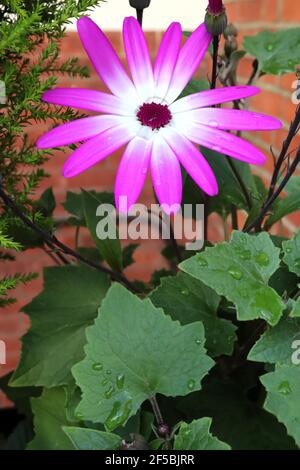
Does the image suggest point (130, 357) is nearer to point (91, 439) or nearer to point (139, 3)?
point (91, 439)

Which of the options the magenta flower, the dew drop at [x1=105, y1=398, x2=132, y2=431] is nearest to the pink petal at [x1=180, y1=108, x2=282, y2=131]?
the magenta flower

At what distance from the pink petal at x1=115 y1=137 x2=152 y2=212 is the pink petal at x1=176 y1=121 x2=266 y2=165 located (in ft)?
0.10

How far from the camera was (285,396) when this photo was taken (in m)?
0.41

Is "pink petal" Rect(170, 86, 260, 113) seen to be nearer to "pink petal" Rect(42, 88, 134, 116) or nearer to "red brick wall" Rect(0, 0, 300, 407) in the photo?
"pink petal" Rect(42, 88, 134, 116)

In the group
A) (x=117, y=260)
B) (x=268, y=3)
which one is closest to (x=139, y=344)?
(x=117, y=260)

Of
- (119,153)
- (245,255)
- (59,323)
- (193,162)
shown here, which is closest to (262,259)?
(245,255)

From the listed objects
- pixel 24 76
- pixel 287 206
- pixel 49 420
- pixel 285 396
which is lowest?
pixel 49 420

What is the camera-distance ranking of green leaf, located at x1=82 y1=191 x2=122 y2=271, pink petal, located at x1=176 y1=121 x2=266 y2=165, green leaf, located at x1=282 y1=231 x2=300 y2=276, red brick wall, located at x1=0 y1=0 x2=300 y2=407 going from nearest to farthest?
1. pink petal, located at x1=176 y1=121 x2=266 y2=165
2. green leaf, located at x1=282 y1=231 x2=300 y2=276
3. green leaf, located at x1=82 y1=191 x2=122 y2=271
4. red brick wall, located at x1=0 y1=0 x2=300 y2=407

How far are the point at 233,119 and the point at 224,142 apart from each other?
0.08 ft

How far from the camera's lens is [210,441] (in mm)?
418

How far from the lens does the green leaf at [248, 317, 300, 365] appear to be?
449 mm

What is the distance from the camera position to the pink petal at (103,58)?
1.39 feet

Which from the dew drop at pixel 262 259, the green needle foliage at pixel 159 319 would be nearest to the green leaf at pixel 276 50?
the green needle foliage at pixel 159 319

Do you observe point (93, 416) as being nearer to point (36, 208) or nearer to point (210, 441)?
point (210, 441)
